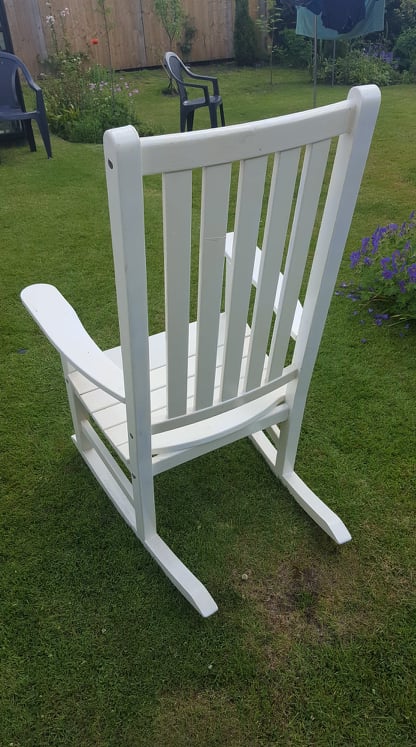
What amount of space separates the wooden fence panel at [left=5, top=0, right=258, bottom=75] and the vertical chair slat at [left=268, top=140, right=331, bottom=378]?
753 centimetres

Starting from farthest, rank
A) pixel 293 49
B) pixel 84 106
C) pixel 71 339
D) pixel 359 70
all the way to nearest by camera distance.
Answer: pixel 293 49, pixel 359 70, pixel 84 106, pixel 71 339

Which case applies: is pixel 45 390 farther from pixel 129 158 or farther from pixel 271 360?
pixel 129 158

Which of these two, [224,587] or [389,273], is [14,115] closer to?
[389,273]

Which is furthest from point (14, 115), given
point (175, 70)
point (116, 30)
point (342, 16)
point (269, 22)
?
point (269, 22)

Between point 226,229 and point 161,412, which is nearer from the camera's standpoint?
point 226,229

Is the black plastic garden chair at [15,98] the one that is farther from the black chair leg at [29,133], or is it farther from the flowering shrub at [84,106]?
the flowering shrub at [84,106]

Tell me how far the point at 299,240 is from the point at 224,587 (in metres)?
0.98

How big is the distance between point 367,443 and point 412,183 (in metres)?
2.87

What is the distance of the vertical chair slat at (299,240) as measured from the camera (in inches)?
37.6

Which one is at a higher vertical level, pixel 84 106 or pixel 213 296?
pixel 213 296

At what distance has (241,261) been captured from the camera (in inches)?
39.6

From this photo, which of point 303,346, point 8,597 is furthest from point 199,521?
point 303,346

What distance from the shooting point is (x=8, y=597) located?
1477 millimetres

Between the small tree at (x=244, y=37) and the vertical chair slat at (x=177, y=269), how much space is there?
9581mm
